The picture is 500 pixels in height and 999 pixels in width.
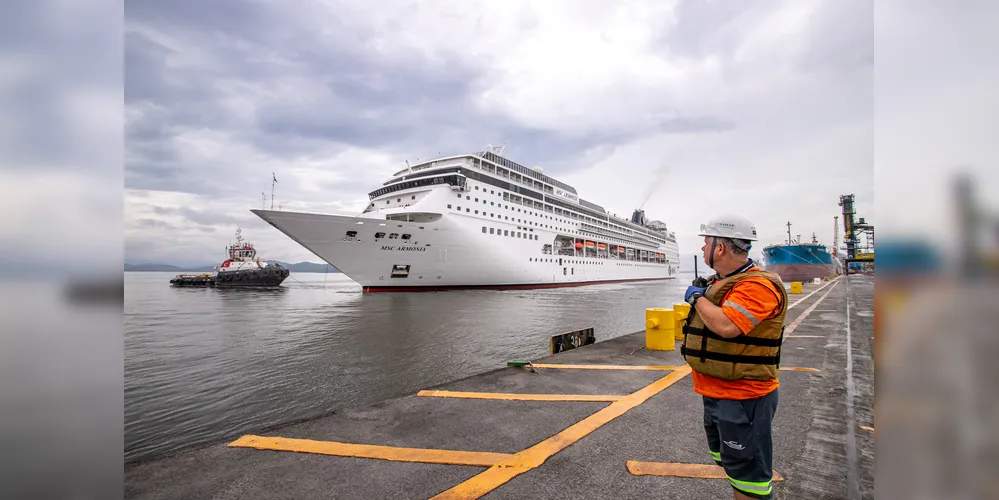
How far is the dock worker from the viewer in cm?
181

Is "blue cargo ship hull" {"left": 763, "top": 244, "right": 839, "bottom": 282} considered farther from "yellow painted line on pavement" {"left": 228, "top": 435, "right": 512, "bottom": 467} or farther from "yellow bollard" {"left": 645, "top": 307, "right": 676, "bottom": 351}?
"yellow painted line on pavement" {"left": 228, "top": 435, "right": 512, "bottom": 467}

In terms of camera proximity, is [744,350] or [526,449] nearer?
[744,350]

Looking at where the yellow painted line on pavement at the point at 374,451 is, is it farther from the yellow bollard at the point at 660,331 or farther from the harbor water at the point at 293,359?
the yellow bollard at the point at 660,331

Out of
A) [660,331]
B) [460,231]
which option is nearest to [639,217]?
[460,231]

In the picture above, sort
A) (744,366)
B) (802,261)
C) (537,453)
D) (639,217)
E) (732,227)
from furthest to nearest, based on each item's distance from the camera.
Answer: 1. (639,217)
2. (802,261)
3. (537,453)
4. (732,227)
5. (744,366)

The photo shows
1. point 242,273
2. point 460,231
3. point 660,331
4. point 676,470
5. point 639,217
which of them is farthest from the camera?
point 639,217

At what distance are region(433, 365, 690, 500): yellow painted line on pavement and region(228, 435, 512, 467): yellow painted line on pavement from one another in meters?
0.10

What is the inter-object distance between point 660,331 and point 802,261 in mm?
51232

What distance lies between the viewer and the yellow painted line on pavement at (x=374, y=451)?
8.86 feet

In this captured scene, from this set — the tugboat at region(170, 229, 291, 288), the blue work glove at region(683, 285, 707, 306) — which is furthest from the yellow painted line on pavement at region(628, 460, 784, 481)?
the tugboat at region(170, 229, 291, 288)

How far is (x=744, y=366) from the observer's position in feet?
6.07

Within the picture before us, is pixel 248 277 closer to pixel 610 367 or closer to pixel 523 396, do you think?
pixel 610 367
